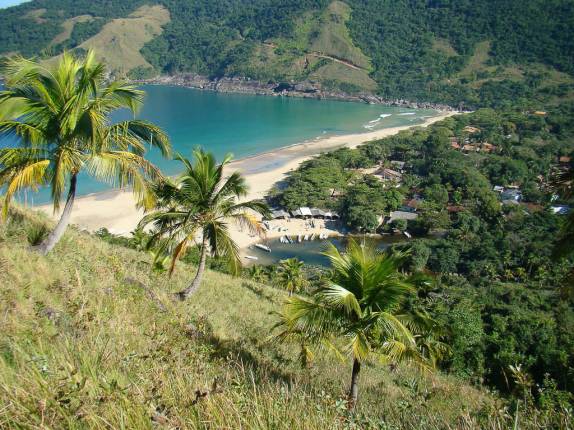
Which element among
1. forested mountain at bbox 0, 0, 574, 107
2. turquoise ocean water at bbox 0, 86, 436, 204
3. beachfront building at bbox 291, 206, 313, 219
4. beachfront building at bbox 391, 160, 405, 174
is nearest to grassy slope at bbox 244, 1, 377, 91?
forested mountain at bbox 0, 0, 574, 107

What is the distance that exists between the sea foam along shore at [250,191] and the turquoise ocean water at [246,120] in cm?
341

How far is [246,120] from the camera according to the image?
89125 mm

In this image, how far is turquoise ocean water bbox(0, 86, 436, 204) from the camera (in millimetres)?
64375

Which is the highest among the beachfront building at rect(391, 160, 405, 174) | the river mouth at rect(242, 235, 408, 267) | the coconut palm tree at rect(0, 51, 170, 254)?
the coconut palm tree at rect(0, 51, 170, 254)

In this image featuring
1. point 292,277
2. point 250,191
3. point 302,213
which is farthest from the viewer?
point 250,191

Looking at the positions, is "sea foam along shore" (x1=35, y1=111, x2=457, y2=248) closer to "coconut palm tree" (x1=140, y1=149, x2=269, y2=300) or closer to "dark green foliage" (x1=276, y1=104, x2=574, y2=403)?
"dark green foliage" (x1=276, y1=104, x2=574, y2=403)

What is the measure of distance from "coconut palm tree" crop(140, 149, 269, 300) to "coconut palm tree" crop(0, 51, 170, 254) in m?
2.40

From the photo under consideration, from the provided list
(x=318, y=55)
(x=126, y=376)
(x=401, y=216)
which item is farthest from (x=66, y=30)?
(x=126, y=376)

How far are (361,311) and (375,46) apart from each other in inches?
7069

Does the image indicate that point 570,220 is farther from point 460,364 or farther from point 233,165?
point 233,165

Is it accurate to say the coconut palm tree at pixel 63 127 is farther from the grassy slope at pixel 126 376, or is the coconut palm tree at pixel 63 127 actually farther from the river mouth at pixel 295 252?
the river mouth at pixel 295 252

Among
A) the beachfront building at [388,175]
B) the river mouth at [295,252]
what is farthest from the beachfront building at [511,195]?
the river mouth at [295,252]

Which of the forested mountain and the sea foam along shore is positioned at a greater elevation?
the forested mountain

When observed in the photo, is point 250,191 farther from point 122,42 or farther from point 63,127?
point 122,42
